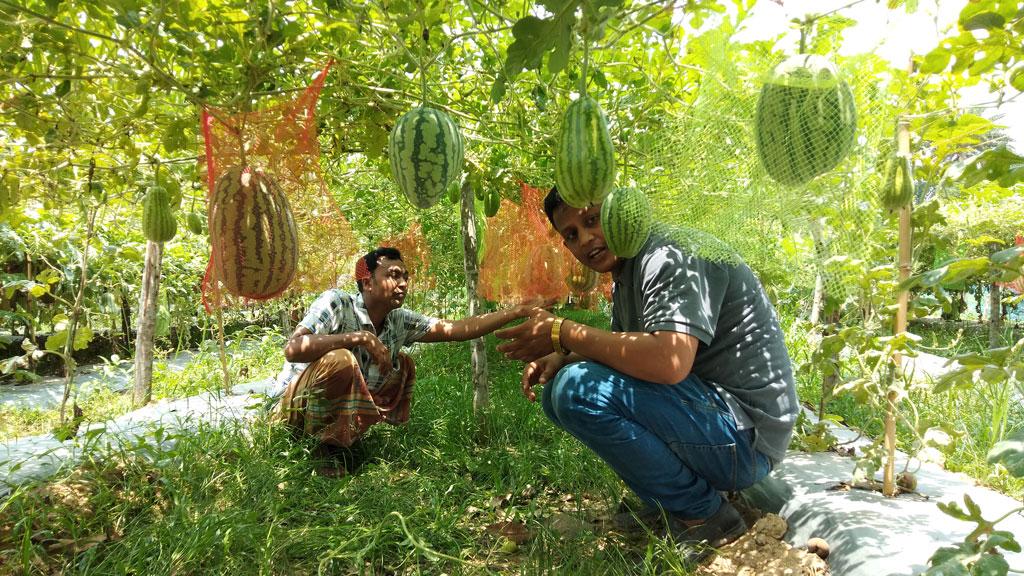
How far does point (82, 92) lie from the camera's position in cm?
254

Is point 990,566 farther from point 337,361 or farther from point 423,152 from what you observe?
point 337,361

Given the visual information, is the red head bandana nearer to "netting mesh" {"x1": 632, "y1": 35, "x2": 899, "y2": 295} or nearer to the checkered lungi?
the checkered lungi

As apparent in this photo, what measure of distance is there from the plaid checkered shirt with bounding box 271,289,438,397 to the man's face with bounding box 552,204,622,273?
1.33 meters

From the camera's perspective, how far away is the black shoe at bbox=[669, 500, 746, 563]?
209 cm

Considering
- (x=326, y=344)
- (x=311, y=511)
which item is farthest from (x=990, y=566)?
(x=326, y=344)

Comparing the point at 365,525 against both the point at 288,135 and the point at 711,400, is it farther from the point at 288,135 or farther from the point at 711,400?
the point at 288,135

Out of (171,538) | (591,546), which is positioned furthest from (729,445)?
(171,538)

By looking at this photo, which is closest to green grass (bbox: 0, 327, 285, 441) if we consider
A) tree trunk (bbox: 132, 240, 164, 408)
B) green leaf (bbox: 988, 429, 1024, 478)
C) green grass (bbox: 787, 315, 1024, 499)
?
tree trunk (bbox: 132, 240, 164, 408)

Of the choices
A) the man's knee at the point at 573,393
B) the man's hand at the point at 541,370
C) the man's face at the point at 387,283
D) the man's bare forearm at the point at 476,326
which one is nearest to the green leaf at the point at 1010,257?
the man's knee at the point at 573,393

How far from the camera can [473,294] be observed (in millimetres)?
3709

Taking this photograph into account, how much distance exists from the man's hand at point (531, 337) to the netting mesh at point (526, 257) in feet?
5.75

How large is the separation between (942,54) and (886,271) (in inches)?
30.9

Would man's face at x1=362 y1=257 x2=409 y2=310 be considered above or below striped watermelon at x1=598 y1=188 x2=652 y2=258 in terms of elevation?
below

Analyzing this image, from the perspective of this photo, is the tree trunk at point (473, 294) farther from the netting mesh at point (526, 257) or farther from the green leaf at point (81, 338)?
the green leaf at point (81, 338)
